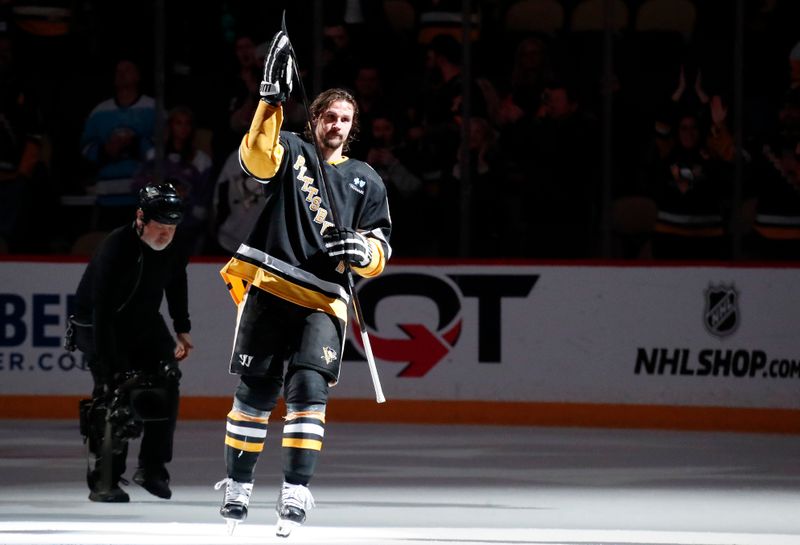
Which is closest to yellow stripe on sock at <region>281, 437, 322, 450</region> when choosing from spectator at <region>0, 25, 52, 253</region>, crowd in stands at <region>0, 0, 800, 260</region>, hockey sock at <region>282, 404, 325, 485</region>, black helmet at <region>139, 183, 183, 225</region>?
hockey sock at <region>282, 404, 325, 485</region>

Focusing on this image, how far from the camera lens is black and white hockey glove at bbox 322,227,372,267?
5.71 metres

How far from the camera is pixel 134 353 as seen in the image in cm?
716

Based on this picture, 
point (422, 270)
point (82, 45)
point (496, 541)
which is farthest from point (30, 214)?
point (496, 541)

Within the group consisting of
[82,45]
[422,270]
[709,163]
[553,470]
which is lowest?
[553,470]

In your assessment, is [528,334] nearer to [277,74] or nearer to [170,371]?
[170,371]

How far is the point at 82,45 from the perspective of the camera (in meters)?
11.5

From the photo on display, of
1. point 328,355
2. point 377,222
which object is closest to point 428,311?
point 377,222

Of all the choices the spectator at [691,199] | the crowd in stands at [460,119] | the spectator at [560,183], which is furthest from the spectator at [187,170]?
the spectator at [691,199]

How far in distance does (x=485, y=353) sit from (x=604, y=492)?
2661mm

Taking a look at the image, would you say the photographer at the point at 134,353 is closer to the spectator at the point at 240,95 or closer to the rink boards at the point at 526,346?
the rink boards at the point at 526,346

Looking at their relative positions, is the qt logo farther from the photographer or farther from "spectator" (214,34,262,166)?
the photographer

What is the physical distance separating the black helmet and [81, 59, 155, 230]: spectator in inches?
158

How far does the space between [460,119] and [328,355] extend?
16.7ft

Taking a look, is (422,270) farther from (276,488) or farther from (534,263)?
(276,488)
